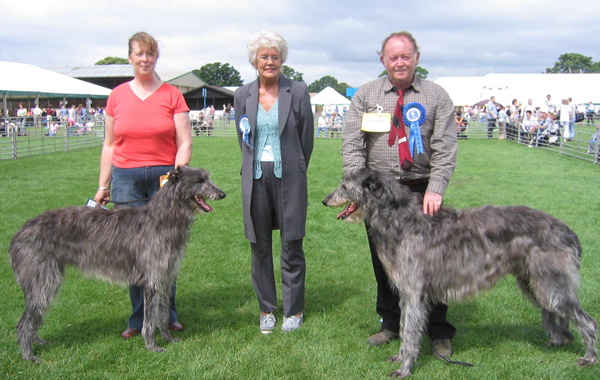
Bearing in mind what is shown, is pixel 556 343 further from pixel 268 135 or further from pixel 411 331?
pixel 268 135

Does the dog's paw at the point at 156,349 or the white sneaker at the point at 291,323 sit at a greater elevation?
the white sneaker at the point at 291,323

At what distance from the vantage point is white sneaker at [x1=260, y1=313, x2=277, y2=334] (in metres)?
4.47

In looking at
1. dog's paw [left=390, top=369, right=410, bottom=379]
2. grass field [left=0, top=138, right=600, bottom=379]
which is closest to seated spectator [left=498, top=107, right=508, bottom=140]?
grass field [left=0, top=138, right=600, bottom=379]

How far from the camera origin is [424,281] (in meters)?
3.61

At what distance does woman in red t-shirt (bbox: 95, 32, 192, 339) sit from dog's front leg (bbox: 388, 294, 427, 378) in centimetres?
233

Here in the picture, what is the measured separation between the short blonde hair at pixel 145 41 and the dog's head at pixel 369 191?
6.58 ft

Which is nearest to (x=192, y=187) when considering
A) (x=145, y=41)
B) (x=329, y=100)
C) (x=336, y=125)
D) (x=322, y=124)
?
(x=145, y=41)

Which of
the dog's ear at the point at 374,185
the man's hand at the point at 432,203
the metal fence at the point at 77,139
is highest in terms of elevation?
the metal fence at the point at 77,139

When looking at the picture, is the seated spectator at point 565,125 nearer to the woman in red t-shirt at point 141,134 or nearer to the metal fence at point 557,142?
the metal fence at point 557,142

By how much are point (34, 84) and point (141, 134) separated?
32.2 metres

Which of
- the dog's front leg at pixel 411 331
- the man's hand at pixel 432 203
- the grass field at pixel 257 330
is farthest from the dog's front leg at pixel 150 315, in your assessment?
the man's hand at pixel 432 203

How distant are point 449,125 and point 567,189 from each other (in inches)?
363

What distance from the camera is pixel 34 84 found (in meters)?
31.0

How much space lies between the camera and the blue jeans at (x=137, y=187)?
4.15 m
